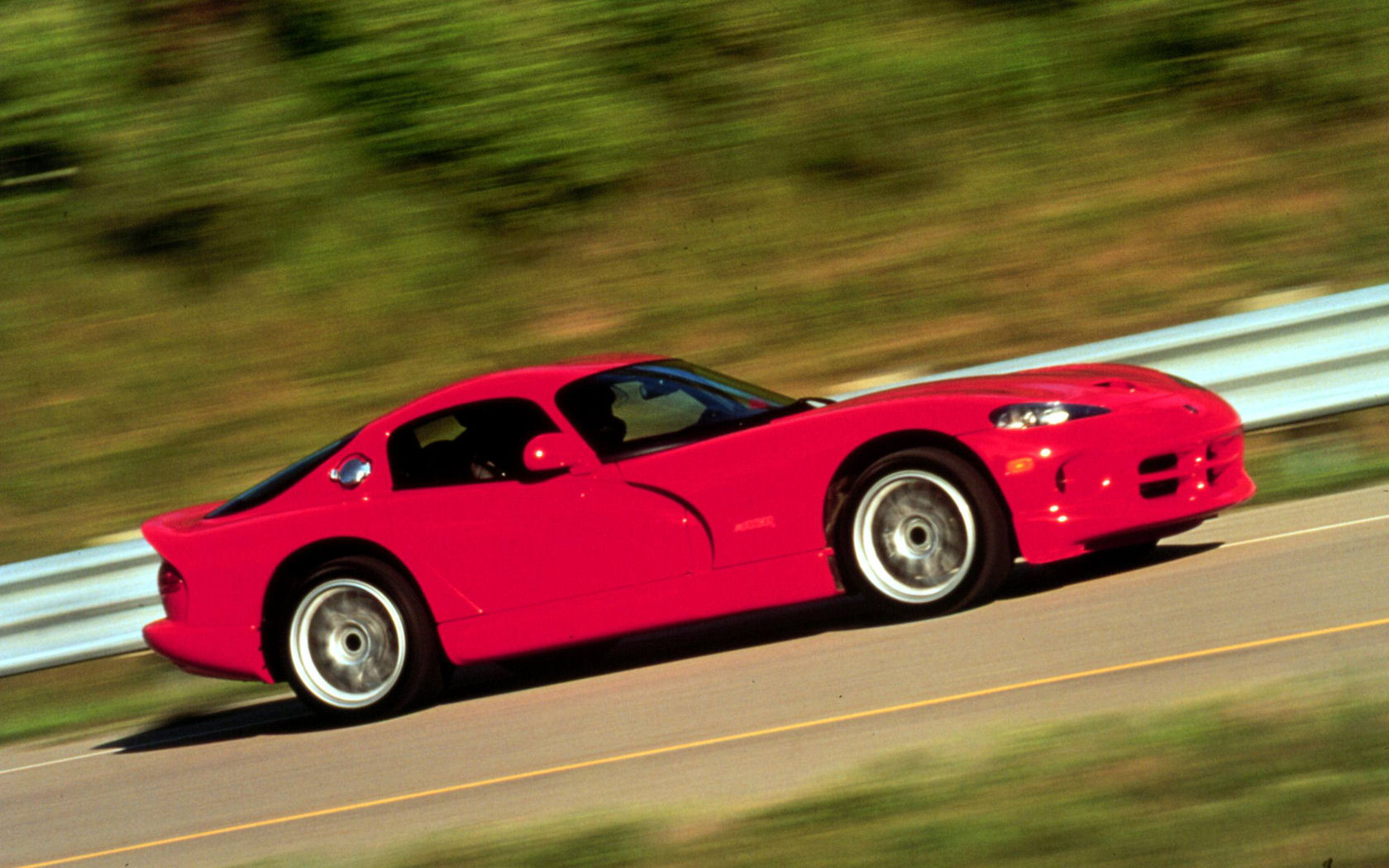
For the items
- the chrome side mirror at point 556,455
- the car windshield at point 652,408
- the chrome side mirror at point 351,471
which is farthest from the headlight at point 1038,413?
the chrome side mirror at point 351,471

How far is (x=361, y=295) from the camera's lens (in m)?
12.8

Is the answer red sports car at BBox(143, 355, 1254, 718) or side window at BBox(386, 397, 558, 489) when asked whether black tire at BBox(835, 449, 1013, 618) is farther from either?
side window at BBox(386, 397, 558, 489)

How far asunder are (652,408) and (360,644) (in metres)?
1.67

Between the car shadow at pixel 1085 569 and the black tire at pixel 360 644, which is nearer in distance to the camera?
the car shadow at pixel 1085 569

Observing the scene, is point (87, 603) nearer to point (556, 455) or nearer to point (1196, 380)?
point (556, 455)

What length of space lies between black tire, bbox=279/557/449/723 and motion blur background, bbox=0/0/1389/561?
4.80 meters

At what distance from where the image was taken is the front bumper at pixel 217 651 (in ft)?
23.5

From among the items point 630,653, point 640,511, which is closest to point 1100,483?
point 640,511

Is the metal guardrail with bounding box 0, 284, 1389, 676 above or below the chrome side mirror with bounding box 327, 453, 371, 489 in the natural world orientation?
below

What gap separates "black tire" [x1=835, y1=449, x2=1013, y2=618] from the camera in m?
6.20

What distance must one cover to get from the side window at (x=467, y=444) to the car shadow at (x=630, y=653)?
89 cm

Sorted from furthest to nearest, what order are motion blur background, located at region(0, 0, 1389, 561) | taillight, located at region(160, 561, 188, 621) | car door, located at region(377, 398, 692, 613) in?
motion blur background, located at region(0, 0, 1389, 561), taillight, located at region(160, 561, 188, 621), car door, located at region(377, 398, 692, 613)

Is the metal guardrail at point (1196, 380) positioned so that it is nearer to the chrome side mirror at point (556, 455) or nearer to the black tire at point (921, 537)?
the black tire at point (921, 537)

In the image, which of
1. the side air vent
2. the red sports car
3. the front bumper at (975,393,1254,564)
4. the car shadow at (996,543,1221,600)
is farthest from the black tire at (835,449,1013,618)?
the side air vent
